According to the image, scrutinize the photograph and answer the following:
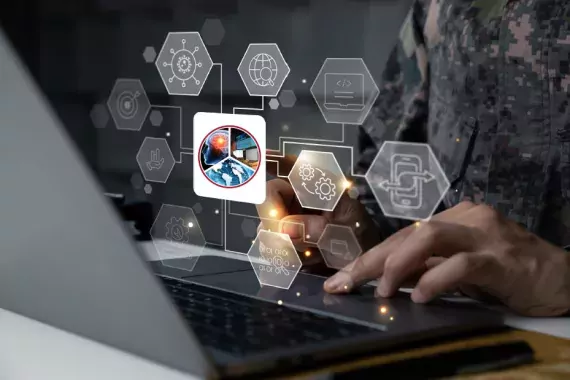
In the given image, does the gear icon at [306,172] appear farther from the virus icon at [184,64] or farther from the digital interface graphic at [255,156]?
the virus icon at [184,64]

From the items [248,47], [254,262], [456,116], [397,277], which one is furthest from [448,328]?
[248,47]

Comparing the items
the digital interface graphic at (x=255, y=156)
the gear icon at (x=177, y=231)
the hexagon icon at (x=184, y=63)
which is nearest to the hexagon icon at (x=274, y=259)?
the digital interface graphic at (x=255, y=156)

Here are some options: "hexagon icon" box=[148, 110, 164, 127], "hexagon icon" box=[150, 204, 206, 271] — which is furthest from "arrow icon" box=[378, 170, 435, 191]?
"hexagon icon" box=[148, 110, 164, 127]

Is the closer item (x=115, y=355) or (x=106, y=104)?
(x=115, y=355)

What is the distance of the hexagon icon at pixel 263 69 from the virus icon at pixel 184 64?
0.31ft

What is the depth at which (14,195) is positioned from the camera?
32.2 inches

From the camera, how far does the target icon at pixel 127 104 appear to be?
1283 mm

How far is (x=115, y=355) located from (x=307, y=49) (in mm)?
470

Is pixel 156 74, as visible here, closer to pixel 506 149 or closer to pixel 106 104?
pixel 106 104

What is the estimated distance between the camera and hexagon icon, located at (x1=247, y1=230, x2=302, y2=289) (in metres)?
1.01

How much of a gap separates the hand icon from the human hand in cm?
49

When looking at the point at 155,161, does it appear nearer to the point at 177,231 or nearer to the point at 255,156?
the point at 177,231

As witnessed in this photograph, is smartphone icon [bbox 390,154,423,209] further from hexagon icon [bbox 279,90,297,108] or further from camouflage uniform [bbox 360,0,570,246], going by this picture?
hexagon icon [bbox 279,90,297,108]

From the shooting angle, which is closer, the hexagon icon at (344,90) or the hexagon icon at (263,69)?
the hexagon icon at (344,90)
